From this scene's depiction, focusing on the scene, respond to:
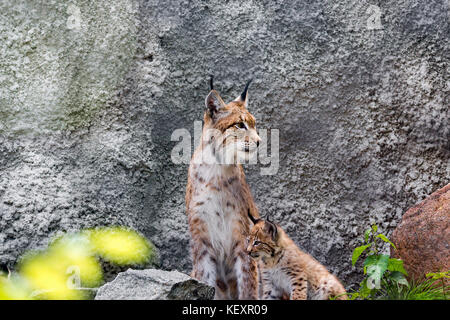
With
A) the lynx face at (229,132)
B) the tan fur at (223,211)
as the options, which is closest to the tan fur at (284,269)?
the tan fur at (223,211)

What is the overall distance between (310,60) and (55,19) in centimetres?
257

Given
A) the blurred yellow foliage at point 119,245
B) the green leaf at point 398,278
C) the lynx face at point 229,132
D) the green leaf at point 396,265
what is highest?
the lynx face at point 229,132

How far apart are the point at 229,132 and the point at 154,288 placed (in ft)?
5.07

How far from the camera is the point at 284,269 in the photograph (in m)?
4.91

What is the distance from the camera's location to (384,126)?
6.02m

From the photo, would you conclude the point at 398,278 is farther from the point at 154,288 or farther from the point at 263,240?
the point at 154,288

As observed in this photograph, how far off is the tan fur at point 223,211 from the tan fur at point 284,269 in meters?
0.11

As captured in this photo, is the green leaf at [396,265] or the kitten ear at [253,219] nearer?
the green leaf at [396,265]

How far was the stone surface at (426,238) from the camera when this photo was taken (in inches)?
184

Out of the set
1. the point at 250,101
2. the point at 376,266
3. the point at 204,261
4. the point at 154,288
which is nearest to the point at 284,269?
the point at 204,261

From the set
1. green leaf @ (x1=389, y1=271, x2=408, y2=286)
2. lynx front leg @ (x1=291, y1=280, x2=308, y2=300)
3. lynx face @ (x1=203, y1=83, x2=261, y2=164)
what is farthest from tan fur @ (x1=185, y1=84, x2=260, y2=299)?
green leaf @ (x1=389, y1=271, x2=408, y2=286)

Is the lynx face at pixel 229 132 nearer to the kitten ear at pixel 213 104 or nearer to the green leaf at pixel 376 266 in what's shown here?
the kitten ear at pixel 213 104

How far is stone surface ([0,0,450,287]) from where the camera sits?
5.75m

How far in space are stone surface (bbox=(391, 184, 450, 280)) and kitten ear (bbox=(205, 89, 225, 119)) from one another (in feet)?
5.94
